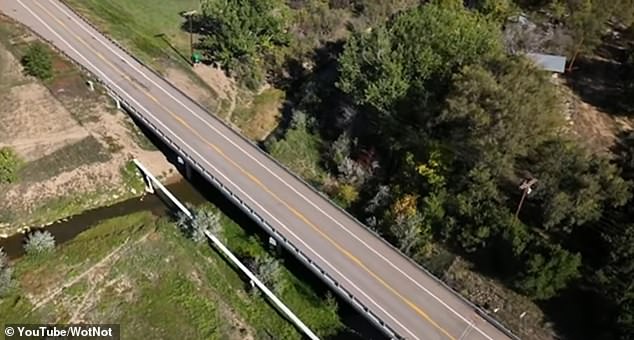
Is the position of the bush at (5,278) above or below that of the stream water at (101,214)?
above

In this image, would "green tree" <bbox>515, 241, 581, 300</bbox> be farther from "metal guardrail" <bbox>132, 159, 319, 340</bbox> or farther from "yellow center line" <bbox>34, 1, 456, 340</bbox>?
"metal guardrail" <bbox>132, 159, 319, 340</bbox>

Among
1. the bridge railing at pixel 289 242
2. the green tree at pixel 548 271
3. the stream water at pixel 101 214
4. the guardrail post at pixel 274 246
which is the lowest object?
the stream water at pixel 101 214

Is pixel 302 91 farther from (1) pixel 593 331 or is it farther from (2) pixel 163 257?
(1) pixel 593 331

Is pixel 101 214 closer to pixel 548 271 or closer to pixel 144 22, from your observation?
pixel 144 22

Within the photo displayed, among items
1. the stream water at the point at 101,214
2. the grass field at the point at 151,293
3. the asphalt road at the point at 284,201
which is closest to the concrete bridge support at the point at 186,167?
the stream water at the point at 101,214

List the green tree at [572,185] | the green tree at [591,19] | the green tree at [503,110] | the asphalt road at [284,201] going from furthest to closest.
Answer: the green tree at [591,19] → the green tree at [503,110] → the green tree at [572,185] → the asphalt road at [284,201]

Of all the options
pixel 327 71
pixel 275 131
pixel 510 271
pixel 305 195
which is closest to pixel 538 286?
pixel 510 271

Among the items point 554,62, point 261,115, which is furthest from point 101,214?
point 554,62

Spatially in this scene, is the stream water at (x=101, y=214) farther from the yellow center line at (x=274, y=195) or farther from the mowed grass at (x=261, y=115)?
the mowed grass at (x=261, y=115)
